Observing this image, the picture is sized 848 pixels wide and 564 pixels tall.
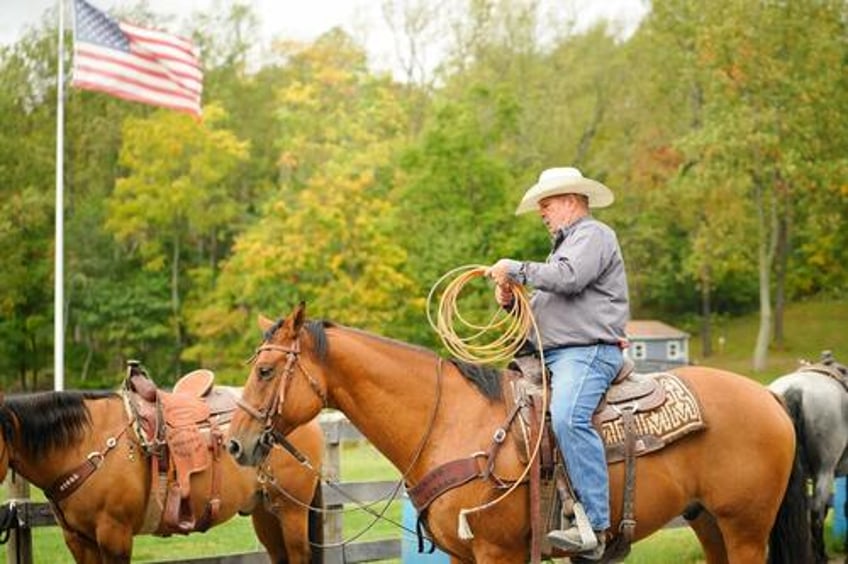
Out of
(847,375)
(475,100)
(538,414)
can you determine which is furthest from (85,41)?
(475,100)

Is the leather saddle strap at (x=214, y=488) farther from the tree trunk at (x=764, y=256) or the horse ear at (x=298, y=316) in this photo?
the tree trunk at (x=764, y=256)

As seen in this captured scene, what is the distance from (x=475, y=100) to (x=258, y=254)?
1063 centimetres

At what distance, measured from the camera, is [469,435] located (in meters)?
5.82

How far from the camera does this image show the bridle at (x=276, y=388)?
5.52 metres

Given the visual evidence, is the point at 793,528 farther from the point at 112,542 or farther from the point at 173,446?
the point at 112,542

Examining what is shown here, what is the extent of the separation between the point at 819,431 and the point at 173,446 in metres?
5.43

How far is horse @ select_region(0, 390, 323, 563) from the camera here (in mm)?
6879

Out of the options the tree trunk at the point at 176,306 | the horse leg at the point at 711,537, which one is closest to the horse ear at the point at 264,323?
the horse leg at the point at 711,537

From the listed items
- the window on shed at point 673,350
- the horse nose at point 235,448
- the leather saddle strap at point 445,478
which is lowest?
the window on shed at point 673,350

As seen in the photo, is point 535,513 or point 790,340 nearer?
point 535,513

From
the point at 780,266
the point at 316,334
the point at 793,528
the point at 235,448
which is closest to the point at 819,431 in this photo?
the point at 793,528

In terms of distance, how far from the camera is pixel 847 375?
9672 millimetres

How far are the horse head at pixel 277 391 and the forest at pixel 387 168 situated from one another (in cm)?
2986

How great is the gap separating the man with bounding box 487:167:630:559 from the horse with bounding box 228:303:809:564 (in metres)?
0.28
